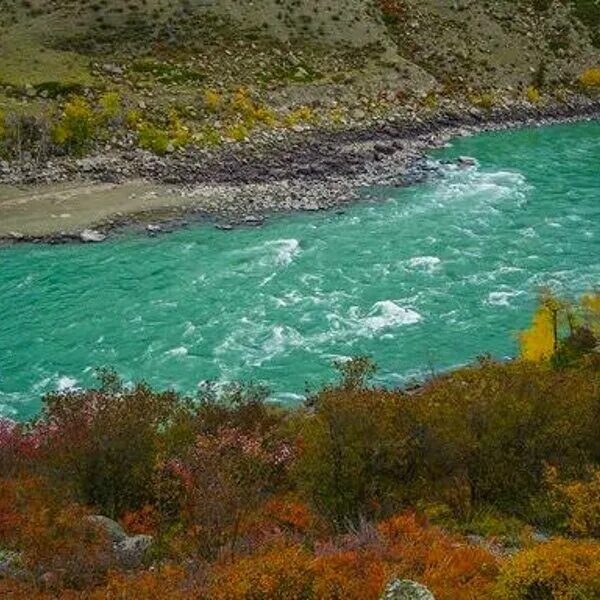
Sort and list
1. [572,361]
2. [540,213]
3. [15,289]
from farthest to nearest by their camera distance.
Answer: [540,213]
[15,289]
[572,361]

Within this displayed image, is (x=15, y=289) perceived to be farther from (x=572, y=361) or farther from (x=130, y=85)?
(x=130, y=85)

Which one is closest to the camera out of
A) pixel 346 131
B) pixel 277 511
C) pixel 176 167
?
pixel 277 511

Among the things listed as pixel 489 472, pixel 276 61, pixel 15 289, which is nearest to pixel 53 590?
pixel 489 472

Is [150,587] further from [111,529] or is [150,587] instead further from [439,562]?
[439,562]

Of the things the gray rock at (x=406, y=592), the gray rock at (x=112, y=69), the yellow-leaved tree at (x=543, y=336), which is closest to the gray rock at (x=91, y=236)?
the yellow-leaved tree at (x=543, y=336)

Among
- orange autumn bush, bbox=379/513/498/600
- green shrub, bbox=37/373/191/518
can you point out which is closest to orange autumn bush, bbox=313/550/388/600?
orange autumn bush, bbox=379/513/498/600

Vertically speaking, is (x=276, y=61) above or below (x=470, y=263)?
above

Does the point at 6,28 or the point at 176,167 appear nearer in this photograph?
the point at 176,167
